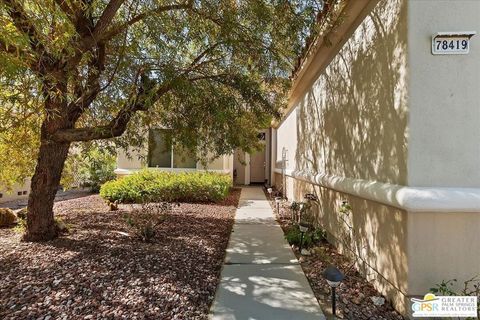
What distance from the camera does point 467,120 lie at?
9.78ft

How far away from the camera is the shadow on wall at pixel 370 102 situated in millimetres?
3203

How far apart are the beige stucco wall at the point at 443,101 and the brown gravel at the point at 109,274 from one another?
263 cm

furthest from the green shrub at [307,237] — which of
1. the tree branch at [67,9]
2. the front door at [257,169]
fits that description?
the front door at [257,169]

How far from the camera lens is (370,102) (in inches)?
153

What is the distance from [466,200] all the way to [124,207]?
831 cm

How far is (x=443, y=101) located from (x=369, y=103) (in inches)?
38.5

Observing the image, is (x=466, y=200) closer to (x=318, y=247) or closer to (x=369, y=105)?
(x=369, y=105)

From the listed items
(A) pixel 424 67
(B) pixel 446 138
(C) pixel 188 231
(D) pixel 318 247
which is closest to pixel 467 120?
(B) pixel 446 138

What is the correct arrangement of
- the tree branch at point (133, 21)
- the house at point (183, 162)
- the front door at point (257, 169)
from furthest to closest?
the front door at point (257, 169) → the house at point (183, 162) → the tree branch at point (133, 21)

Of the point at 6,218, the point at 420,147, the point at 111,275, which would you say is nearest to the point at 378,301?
the point at 420,147

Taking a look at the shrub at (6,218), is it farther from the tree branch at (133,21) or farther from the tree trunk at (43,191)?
the tree branch at (133,21)

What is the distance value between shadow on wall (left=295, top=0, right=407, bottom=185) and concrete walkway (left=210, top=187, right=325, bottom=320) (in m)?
1.55

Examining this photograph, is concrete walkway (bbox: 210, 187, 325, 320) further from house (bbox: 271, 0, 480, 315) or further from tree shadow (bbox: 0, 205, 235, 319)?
house (bbox: 271, 0, 480, 315)

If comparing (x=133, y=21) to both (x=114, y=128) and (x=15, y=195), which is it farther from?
(x=15, y=195)
